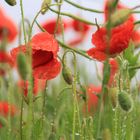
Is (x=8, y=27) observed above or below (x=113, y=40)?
above

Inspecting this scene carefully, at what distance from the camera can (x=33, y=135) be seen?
107 centimetres

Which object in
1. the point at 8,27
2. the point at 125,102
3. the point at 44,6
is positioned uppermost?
the point at 8,27

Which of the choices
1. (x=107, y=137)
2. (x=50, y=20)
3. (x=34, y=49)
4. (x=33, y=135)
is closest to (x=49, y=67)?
(x=34, y=49)

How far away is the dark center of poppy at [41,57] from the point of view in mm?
939

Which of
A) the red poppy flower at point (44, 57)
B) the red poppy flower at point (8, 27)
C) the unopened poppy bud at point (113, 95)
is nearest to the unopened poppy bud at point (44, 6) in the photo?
the red poppy flower at point (44, 57)

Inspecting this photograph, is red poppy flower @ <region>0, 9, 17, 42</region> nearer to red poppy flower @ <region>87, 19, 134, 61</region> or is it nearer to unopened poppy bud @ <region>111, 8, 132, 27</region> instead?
red poppy flower @ <region>87, 19, 134, 61</region>

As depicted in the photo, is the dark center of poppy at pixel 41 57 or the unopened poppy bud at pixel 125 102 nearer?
the unopened poppy bud at pixel 125 102

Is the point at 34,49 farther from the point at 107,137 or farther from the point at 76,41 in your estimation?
the point at 76,41

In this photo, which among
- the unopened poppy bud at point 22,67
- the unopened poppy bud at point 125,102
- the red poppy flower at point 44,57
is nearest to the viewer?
the unopened poppy bud at point 22,67

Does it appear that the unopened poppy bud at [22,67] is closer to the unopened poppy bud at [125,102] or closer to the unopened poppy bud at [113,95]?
the unopened poppy bud at [125,102]

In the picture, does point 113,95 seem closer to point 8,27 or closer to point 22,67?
point 22,67

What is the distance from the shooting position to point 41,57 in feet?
3.14

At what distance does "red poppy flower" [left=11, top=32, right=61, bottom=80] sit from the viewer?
935 mm

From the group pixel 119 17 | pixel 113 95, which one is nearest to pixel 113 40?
pixel 113 95
